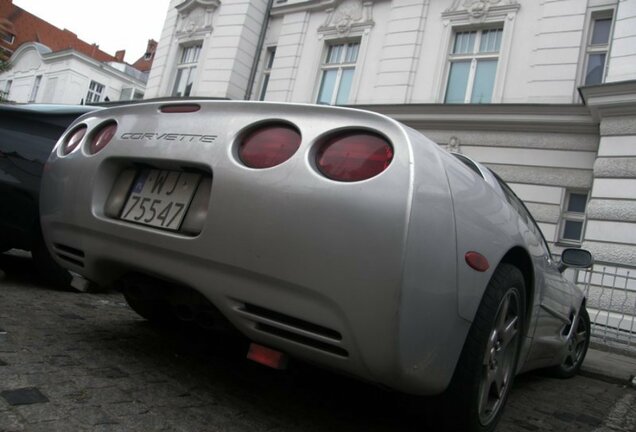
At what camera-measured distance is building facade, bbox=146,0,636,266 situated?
7.74m

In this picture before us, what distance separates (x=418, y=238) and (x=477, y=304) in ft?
1.23

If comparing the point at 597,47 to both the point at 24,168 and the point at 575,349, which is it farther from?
the point at 24,168

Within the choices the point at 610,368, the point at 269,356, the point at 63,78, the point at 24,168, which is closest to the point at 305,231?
the point at 269,356

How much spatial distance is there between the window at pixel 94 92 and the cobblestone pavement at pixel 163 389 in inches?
1375

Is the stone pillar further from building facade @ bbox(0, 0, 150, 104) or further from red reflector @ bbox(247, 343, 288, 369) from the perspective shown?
building facade @ bbox(0, 0, 150, 104)

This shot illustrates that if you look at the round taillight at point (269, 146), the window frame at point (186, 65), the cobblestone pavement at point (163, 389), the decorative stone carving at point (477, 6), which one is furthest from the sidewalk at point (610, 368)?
the window frame at point (186, 65)

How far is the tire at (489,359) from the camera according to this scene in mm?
1508

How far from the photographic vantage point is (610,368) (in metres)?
3.90

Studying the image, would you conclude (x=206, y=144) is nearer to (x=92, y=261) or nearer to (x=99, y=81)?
(x=92, y=261)

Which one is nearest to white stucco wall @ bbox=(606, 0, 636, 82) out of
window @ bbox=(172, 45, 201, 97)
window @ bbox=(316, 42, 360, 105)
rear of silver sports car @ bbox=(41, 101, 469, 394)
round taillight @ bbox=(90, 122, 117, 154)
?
window @ bbox=(316, 42, 360, 105)

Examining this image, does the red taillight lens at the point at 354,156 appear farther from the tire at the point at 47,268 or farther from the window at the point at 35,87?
the window at the point at 35,87

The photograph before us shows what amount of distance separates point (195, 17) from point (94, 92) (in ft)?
70.9

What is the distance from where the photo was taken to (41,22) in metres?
52.3

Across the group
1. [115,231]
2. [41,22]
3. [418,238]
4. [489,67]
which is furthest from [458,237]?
[41,22]
